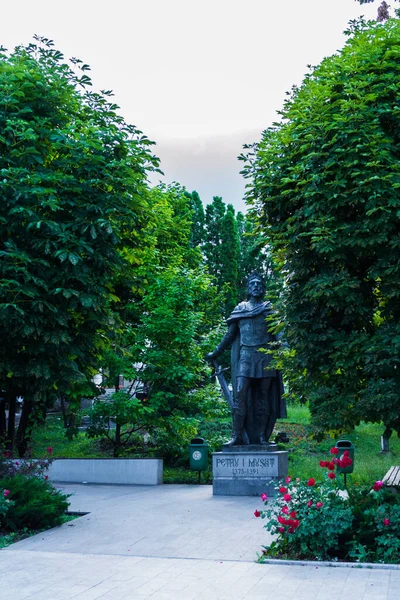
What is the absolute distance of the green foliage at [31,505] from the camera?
9430 mm

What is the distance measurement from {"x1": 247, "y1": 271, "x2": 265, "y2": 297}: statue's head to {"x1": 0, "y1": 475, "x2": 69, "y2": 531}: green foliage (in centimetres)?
592

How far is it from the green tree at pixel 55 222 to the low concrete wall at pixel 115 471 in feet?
12.6

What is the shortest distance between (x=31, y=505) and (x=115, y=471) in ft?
19.8

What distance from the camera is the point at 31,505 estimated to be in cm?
952

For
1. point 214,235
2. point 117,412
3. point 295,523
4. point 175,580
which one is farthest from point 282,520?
point 214,235

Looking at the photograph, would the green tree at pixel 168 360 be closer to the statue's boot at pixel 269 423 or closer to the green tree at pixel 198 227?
the statue's boot at pixel 269 423

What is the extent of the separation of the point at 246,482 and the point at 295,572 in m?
6.25

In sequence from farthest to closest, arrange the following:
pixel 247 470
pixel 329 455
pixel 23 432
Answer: pixel 329 455 < pixel 23 432 < pixel 247 470

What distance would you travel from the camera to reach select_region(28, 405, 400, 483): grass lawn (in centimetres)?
1744

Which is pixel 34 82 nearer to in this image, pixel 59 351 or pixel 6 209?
pixel 6 209

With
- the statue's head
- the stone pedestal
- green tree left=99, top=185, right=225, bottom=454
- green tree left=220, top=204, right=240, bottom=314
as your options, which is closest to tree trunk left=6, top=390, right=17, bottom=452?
green tree left=99, top=185, right=225, bottom=454

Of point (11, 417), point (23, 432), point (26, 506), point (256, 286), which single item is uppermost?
point (256, 286)

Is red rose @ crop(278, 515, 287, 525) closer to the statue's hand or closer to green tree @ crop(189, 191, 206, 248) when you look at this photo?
the statue's hand

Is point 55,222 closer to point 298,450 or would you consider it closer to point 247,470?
point 247,470
